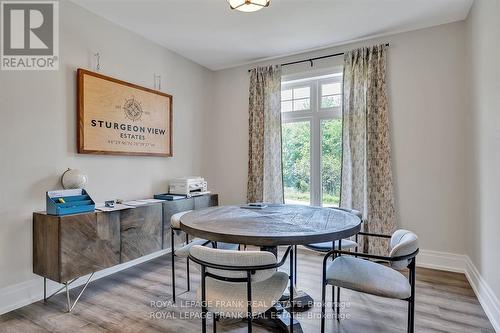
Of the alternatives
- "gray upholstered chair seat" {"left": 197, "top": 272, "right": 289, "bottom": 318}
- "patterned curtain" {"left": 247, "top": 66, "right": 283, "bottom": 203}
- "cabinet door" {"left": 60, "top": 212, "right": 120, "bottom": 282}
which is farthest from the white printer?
"gray upholstered chair seat" {"left": 197, "top": 272, "right": 289, "bottom": 318}

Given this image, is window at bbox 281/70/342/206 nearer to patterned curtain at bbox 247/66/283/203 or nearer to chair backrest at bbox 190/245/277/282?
patterned curtain at bbox 247/66/283/203

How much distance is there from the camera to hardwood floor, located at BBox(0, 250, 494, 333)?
2.03 metres

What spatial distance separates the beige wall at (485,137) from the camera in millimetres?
2115

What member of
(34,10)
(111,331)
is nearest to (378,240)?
(111,331)

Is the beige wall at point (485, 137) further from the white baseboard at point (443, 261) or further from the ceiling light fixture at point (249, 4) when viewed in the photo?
the ceiling light fixture at point (249, 4)

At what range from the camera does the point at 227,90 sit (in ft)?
15.1

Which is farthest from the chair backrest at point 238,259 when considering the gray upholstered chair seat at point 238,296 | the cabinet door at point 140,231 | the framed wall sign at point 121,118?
the framed wall sign at point 121,118

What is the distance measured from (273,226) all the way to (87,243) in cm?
170

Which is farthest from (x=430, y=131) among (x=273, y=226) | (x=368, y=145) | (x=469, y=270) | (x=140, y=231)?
(x=140, y=231)

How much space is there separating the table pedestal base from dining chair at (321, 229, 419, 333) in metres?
0.35

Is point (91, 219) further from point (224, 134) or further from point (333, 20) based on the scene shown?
point (333, 20)

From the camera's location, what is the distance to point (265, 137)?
4137 mm

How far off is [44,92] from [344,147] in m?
3.33

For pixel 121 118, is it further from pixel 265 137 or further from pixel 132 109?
pixel 265 137
